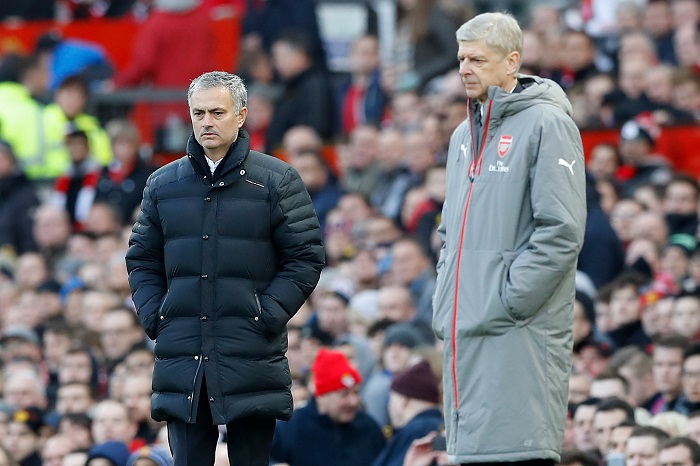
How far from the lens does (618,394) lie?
1140cm

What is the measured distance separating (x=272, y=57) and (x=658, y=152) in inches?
212

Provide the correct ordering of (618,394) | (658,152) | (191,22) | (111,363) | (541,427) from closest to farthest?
(541,427) < (618,394) < (111,363) < (658,152) < (191,22)

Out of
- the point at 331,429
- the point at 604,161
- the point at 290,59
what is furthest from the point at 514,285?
the point at 290,59

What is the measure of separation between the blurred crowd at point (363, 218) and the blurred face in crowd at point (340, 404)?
26mm

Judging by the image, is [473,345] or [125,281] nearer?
[473,345]

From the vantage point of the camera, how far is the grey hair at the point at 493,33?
24.4ft

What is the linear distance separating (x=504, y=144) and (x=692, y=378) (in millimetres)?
4189

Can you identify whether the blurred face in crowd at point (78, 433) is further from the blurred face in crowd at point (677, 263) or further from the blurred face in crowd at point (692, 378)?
the blurred face in crowd at point (677, 263)

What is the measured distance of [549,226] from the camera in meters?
7.25

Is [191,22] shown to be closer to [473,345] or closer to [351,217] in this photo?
[351,217]

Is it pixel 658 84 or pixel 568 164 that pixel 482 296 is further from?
pixel 658 84

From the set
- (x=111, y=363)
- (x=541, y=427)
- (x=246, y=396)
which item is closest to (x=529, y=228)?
(x=541, y=427)

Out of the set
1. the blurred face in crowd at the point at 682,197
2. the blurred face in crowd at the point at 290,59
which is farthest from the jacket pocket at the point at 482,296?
the blurred face in crowd at the point at 290,59

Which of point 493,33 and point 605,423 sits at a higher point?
point 493,33
